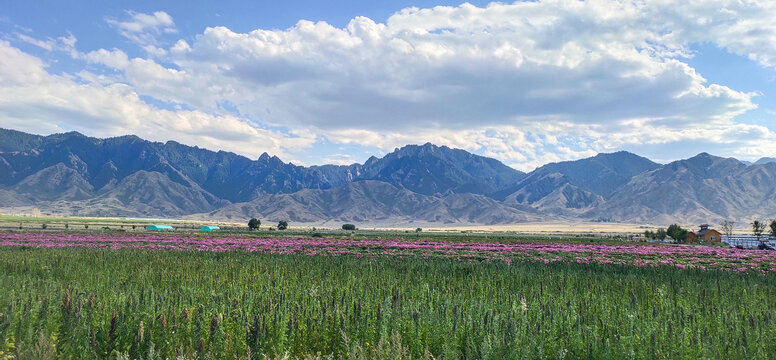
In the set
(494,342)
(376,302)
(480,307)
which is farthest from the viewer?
(376,302)

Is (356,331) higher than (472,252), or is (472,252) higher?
(356,331)

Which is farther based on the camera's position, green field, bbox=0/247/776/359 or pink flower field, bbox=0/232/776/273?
pink flower field, bbox=0/232/776/273

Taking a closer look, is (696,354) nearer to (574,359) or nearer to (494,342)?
(574,359)

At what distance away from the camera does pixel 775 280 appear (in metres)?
18.8

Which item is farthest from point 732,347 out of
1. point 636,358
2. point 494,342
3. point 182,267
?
point 182,267

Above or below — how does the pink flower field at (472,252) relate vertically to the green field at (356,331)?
below

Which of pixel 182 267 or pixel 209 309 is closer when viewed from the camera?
pixel 209 309

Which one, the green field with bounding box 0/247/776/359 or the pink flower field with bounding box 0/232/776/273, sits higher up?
the green field with bounding box 0/247/776/359

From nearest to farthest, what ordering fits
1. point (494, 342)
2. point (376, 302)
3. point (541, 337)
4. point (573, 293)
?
1. point (494, 342)
2. point (541, 337)
3. point (376, 302)
4. point (573, 293)

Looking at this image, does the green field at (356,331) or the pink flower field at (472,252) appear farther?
the pink flower field at (472,252)

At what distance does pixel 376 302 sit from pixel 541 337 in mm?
4297

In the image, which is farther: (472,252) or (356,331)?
(472,252)

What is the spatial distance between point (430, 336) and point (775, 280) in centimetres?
1840

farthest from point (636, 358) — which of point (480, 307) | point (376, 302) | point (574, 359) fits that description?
point (376, 302)
